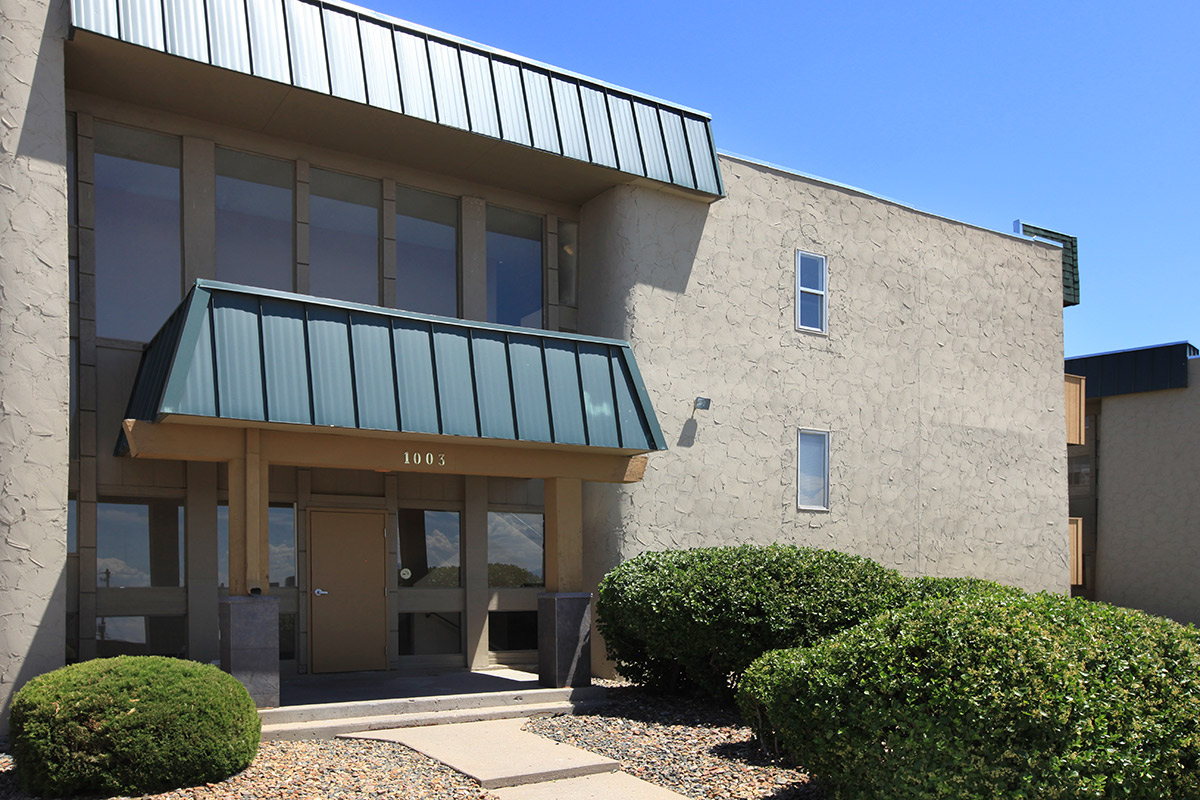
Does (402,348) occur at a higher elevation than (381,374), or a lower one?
higher

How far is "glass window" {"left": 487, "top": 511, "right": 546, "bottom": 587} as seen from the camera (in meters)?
14.1

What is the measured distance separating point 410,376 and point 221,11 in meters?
4.39

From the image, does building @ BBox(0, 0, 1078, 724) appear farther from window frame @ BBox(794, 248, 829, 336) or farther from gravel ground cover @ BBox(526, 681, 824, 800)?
gravel ground cover @ BBox(526, 681, 824, 800)

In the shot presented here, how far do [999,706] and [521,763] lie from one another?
4103 millimetres

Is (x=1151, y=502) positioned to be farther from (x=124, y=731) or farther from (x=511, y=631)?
(x=124, y=731)

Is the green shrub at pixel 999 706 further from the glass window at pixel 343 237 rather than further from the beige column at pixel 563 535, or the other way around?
the glass window at pixel 343 237

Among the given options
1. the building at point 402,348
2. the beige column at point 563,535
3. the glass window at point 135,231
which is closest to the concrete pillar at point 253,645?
the building at point 402,348

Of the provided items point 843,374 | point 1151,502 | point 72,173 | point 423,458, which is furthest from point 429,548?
point 1151,502

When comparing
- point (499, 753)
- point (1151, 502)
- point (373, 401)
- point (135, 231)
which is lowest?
point (499, 753)

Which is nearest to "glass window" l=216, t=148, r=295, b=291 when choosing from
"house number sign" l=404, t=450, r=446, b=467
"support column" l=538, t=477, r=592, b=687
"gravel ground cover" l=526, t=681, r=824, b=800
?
"house number sign" l=404, t=450, r=446, b=467

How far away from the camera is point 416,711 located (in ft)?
34.4

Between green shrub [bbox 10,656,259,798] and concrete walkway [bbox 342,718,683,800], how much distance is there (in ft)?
5.85

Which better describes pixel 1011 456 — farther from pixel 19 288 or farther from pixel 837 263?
pixel 19 288

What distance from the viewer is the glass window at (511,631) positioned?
13.9 meters
